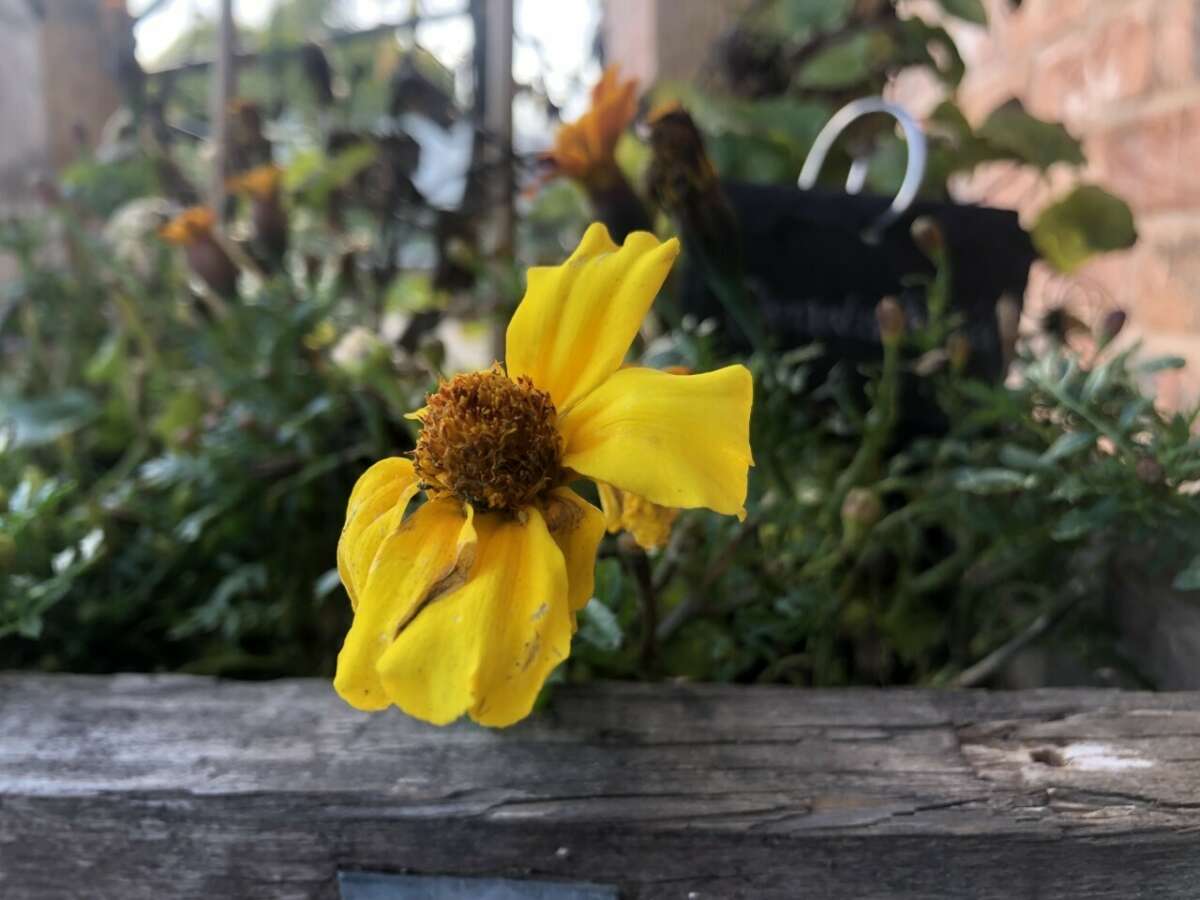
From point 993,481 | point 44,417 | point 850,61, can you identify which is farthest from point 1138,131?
point 44,417

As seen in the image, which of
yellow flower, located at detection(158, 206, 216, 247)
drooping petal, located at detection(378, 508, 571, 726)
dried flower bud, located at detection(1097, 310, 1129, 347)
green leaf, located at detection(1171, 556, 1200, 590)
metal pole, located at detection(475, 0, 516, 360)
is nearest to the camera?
drooping petal, located at detection(378, 508, 571, 726)

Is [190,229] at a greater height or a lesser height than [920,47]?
lesser

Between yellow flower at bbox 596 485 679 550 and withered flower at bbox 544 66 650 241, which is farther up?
withered flower at bbox 544 66 650 241

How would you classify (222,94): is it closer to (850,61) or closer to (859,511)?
(850,61)

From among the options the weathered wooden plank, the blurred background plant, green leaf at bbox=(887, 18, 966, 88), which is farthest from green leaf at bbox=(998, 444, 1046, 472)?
green leaf at bbox=(887, 18, 966, 88)

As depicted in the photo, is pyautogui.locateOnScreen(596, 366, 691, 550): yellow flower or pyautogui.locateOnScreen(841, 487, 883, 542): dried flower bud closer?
pyautogui.locateOnScreen(596, 366, 691, 550): yellow flower

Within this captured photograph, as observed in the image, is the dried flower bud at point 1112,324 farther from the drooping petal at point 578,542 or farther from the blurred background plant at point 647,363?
the drooping petal at point 578,542

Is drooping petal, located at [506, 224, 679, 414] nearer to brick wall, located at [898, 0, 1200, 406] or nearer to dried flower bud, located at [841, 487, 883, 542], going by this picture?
dried flower bud, located at [841, 487, 883, 542]

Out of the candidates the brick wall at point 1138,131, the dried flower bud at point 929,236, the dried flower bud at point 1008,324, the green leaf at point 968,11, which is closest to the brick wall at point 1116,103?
the brick wall at point 1138,131
